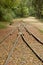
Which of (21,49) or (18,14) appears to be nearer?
(21,49)

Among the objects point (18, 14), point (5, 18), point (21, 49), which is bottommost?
point (18, 14)

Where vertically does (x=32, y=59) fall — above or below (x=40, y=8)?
above

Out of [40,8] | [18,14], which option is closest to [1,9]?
[40,8]

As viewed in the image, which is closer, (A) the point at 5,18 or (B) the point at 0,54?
(B) the point at 0,54

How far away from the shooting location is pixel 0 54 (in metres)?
10.6

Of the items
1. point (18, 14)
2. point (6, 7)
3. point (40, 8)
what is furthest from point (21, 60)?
point (18, 14)

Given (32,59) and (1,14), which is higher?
(32,59)

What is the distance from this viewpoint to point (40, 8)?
58656 millimetres

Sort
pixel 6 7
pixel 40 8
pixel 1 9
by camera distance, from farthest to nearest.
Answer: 1. pixel 40 8
2. pixel 6 7
3. pixel 1 9

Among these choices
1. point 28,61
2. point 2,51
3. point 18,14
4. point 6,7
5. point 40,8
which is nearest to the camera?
point 28,61

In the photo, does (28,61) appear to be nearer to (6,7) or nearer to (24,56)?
(24,56)

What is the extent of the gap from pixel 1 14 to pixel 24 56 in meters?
Result: 31.2

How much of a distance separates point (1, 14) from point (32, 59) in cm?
3174

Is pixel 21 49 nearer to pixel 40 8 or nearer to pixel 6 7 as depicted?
pixel 6 7
